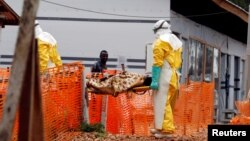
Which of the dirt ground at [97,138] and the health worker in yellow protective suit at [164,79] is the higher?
the health worker in yellow protective suit at [164,79]

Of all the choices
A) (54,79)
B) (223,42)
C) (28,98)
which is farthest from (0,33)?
(28,98)

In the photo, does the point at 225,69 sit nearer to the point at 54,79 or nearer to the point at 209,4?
the point at 209,4

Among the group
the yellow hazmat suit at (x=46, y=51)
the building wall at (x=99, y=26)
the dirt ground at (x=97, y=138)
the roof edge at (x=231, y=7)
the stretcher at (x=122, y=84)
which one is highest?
the roof edge at (x=231, y=7)

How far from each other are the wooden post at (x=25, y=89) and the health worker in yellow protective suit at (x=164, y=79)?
690 centimetres

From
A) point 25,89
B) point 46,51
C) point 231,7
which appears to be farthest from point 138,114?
point 231,7

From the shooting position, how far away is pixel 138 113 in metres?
14.1

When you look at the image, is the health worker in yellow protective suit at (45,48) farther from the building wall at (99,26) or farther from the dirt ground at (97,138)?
the building wall at (99,26)

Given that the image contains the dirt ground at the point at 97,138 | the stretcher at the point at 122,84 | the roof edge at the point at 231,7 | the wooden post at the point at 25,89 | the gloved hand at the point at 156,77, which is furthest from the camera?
the roof edge at the point at 231,7

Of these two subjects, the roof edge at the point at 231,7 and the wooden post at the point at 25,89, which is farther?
the roof edge at the point at 231,7

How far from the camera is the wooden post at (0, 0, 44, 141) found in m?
4.14

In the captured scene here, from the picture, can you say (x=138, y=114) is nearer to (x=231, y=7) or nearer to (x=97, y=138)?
(x=97, y=138)

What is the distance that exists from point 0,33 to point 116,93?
855cm

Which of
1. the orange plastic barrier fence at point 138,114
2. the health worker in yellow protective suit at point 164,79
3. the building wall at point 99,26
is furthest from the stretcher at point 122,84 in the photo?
the building wall at point 99,26

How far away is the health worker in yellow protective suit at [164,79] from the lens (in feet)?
38.0
